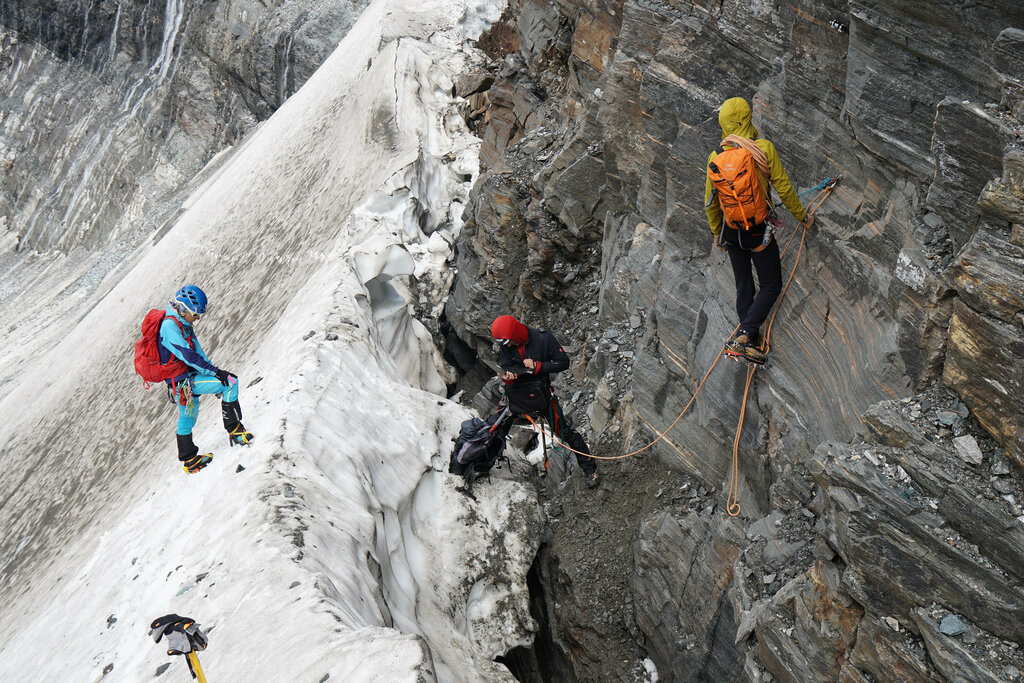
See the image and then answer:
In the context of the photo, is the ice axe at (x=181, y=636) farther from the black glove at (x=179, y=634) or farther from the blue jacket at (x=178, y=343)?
the blue jacket at (x=178, y=343)


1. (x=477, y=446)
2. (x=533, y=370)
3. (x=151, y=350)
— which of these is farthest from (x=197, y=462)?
(x=533, y=370)

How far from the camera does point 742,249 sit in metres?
7.88

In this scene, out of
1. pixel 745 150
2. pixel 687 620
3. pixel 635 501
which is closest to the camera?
pixel 745 150

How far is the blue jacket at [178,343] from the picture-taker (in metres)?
8.70

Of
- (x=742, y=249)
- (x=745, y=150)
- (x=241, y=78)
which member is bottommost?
(x=241, y=78)

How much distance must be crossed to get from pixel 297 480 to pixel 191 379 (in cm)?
198

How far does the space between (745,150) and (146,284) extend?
19.2m

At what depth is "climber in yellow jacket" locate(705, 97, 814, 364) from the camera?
23.9 ft

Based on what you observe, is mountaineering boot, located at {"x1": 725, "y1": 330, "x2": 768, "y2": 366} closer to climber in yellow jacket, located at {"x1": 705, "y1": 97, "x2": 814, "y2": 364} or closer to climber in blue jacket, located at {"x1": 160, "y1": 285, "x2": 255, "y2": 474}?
climber in yellow jacket, located at {"x1": 705, "y1": 97, "x2": 814, "y2": 364}

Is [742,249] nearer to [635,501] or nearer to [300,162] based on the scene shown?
[635,501]

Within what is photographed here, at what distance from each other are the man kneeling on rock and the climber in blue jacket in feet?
11.4

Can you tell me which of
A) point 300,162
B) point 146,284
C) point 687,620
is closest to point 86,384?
point 146,284

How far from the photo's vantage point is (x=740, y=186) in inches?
288

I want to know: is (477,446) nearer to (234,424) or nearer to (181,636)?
(234,424)
